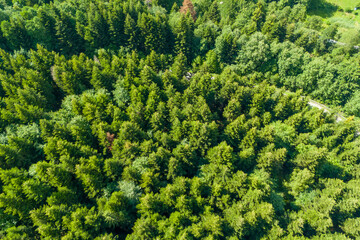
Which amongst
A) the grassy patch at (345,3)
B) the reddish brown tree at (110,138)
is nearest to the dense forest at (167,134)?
the reddish brown tree at (110,138)

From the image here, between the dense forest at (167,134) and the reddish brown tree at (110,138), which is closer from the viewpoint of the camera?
the dense forest at (167,134)

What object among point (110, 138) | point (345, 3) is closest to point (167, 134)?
point (110, 138)

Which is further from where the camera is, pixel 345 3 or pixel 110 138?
pixel 345 3

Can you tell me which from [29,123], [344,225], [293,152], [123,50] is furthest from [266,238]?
[123,50]

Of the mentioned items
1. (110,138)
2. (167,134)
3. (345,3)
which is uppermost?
(345,3)

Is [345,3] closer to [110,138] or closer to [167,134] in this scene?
[167,134]

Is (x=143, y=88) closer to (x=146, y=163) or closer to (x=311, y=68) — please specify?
(x=146, y=163)

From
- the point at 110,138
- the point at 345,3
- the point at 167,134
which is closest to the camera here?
the point at 110,138

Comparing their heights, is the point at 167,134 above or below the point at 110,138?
below

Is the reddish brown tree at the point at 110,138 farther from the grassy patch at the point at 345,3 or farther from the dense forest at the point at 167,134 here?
the grassy patch at the point at 345,3
